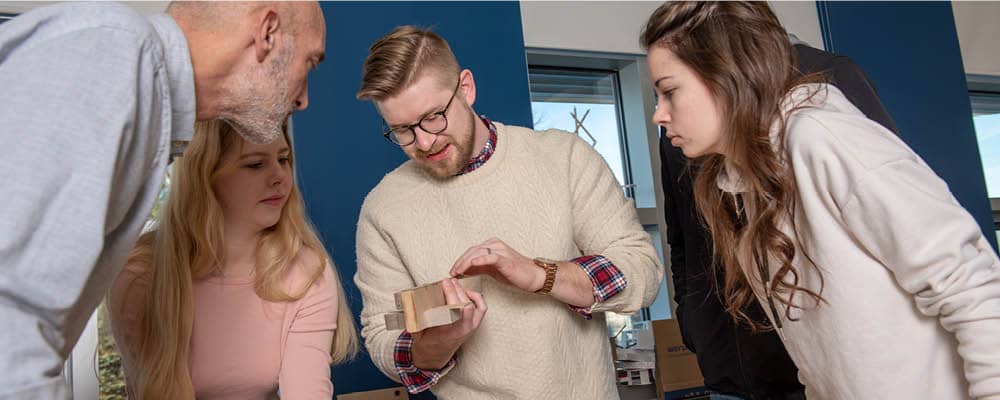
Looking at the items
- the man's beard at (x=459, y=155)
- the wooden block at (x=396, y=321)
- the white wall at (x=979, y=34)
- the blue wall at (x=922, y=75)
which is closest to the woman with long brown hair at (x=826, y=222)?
the man's beard at (x=459, y=155)

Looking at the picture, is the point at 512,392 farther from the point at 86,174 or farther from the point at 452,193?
the point at 86,174

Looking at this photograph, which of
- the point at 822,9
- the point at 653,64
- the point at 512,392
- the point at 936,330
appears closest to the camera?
the point at 936,330

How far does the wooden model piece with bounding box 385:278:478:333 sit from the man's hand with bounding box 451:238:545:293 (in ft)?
0.22

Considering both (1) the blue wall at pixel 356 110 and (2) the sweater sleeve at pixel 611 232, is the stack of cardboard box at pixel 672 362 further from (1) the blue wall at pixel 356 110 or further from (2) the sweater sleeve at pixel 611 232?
(2) the sweater sleeve at pixel 611 232

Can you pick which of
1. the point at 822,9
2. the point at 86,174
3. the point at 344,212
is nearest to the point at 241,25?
the point at 86,174

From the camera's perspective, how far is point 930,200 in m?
1.21

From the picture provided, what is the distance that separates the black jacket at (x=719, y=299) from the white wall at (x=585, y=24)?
1.82 m

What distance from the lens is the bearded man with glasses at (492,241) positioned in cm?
179

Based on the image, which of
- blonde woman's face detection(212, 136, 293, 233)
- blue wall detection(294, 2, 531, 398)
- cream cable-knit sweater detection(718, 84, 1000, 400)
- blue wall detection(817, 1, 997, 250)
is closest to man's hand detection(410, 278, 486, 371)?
blonde woman's face detection(212, 136, 293, 233)

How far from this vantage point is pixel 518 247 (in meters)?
1.94

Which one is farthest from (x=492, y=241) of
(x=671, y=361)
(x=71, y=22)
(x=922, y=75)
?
(x=922, y=75)

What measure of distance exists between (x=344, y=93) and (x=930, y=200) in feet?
8.28

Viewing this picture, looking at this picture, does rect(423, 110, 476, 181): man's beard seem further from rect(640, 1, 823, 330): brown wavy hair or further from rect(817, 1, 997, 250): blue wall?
rect(817, 1, 997, 250): blue wall

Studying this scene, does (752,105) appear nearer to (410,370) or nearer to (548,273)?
(548,273)
